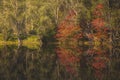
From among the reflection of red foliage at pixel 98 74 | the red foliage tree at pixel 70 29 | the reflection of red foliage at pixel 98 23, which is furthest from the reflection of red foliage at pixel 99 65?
the red foliage tree at pixel 70 29

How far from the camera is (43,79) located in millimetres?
23438

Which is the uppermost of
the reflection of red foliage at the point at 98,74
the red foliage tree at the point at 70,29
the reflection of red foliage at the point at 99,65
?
the red foliage tree at the point at 70,29

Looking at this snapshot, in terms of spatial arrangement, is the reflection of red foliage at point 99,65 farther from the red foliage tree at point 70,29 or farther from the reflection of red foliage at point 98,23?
the red foliage tree at point 70,29

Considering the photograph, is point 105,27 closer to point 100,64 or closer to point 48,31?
point 48,31

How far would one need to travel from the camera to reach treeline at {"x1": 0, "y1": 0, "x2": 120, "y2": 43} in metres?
56.7

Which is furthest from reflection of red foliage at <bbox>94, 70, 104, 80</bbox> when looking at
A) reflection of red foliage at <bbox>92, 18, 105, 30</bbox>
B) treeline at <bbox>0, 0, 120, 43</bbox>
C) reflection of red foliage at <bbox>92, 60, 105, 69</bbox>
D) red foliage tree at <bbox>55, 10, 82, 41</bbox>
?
red foliage tree at <bbox>55, 10, 82, 41</bbox>

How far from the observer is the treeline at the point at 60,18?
186 feet

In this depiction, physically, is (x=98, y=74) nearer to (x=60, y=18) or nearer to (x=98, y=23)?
(x=98, y=23)

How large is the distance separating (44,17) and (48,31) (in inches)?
151

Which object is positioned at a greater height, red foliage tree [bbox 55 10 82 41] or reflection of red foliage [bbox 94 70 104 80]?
red foliage tree [bbox 55 10 82 41]

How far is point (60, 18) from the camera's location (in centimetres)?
8000

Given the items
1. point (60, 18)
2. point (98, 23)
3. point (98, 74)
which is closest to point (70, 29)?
point (98, 23)

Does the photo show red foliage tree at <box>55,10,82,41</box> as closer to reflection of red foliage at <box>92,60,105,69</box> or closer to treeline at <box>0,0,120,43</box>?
treeline at <box>0,0,120,43</box>

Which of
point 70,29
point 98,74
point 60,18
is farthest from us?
point 60,18
